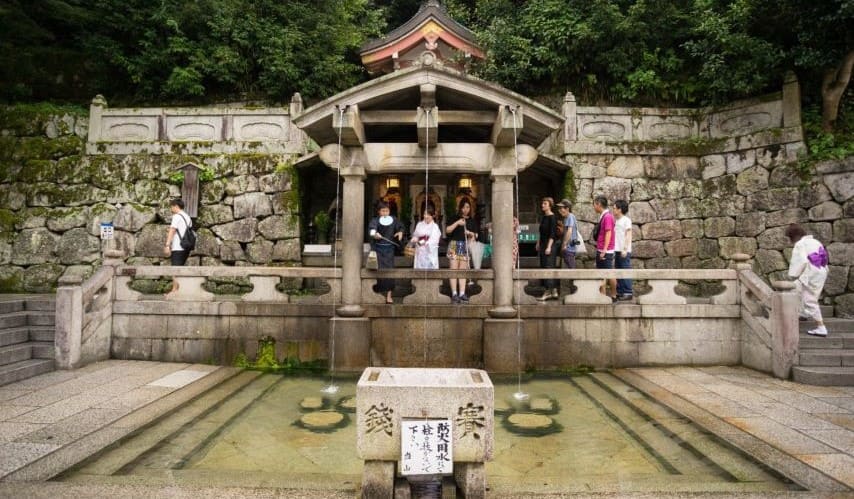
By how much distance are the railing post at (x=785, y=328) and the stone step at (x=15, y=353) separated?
12780mm

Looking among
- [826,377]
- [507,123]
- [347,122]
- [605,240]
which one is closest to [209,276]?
[347,122]

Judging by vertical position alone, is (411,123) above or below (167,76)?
below

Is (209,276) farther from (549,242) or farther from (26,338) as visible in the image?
(549,242)

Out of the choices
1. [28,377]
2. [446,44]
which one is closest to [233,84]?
[446,44]

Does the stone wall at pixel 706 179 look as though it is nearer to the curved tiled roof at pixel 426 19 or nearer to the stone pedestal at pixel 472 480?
the curved tiled roof at pixel 426 19

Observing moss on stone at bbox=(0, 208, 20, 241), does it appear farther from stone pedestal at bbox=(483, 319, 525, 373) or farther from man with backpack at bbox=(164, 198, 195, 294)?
stone pedestal at bbox=(483, 319, 525, 373)

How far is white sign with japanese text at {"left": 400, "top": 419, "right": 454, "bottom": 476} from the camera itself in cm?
348

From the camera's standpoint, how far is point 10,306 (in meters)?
8.42

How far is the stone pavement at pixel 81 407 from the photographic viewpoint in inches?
170

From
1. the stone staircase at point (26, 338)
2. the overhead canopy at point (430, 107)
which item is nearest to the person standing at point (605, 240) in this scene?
the overhead canopy at point (430, 107)

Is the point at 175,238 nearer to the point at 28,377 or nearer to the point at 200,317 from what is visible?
the point at 200,317

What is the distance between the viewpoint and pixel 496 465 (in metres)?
4.55

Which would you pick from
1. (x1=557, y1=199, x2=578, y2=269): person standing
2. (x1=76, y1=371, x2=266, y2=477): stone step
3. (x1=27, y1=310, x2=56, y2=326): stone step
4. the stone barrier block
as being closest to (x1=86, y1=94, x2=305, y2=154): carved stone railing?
(x1=27, y1=310, x2=56, y2=326): stone step

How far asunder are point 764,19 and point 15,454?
17510 millimetres
